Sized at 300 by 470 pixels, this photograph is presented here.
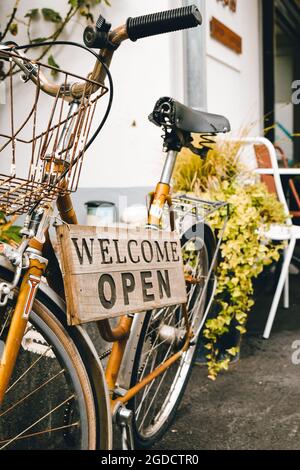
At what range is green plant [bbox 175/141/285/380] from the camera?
2562 mm

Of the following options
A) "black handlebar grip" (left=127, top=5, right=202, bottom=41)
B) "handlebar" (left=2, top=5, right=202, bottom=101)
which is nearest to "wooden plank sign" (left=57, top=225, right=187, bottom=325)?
"handlebar" (left=2, top=5, right=202, bottom=101)

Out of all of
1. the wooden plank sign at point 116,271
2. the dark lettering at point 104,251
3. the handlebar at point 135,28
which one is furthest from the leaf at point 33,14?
the dark lettering at point 104,251

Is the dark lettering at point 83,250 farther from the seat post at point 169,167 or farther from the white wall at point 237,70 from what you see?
the white wall at point 237,70

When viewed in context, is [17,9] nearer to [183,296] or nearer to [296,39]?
[183,296]

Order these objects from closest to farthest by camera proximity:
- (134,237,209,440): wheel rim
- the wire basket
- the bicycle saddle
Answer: the wire basket → the bicycle saddle → (134,237,209,440): wheel rim

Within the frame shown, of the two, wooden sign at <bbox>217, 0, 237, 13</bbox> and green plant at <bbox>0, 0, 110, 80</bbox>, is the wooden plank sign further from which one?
wooden sign at <bbox>217, 0, 237, 13</bbox>

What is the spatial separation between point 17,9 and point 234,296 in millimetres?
2606

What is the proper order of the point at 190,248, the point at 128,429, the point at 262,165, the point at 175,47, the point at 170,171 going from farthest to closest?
the point at 262,165, the point at 175,47, the point at 190,248, the point at 170,171, the point at 128,429

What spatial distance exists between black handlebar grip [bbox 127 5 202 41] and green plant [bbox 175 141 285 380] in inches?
53.1

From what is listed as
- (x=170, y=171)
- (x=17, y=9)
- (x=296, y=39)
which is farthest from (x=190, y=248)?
(x=296, y=39)

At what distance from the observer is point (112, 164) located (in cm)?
375

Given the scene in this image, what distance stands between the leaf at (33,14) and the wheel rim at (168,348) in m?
2.35

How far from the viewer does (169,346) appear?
2.13 meters
